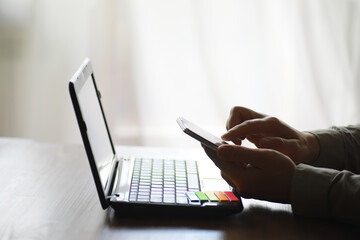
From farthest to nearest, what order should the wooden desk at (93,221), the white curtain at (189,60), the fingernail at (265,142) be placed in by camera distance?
the white curtain at (189,60) < the fingernail at (265,142) < the wooden desk at (93,221)

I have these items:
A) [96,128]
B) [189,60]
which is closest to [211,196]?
[96,128]

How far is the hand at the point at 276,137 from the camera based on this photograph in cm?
100

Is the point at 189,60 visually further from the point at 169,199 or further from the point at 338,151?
the point at 169,199

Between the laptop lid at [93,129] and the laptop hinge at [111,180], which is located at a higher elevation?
the laptop lid at [93,129]

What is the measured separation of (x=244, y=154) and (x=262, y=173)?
47 millimetres

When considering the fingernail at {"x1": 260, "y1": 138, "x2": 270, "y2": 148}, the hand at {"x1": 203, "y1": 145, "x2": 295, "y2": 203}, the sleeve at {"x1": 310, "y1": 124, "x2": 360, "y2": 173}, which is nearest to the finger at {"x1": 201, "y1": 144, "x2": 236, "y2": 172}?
the hand at {"x1": 203, "y1": 145, "x2": 295, "y2": 203}

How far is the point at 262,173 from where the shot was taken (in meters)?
0.85

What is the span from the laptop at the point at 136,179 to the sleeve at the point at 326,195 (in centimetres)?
11

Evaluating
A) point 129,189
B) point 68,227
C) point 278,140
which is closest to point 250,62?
point 278,140

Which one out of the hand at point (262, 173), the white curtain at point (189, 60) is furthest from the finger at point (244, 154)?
the white curtain at point (189, 60)

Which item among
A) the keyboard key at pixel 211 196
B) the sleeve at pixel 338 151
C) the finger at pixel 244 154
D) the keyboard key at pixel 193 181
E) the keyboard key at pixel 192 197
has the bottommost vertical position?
the sleeve at pixel 338 151

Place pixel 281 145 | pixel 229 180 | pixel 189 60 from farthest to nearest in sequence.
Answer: pixel 189 60, pixel 281 145, pixel 229 180

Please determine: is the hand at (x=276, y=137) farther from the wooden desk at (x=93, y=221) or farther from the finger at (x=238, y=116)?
the wooden desk at (x=93, y=221)

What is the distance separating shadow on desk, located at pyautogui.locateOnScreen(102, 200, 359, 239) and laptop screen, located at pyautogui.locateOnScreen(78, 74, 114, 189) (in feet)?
0.31
